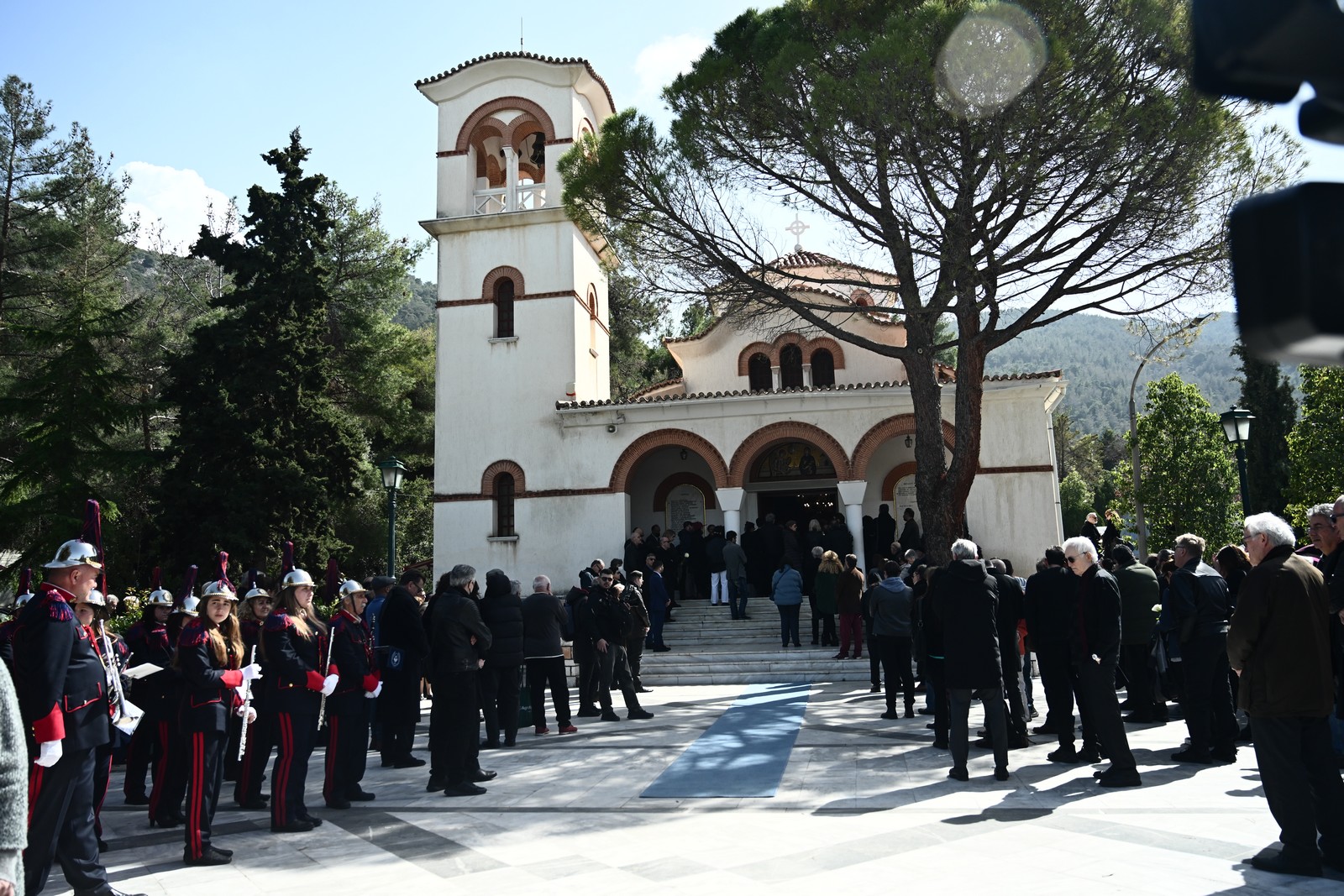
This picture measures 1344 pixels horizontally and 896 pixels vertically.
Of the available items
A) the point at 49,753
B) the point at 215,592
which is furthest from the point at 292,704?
the point at 49,753

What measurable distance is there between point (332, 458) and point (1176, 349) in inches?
698

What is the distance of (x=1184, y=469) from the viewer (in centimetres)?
2902

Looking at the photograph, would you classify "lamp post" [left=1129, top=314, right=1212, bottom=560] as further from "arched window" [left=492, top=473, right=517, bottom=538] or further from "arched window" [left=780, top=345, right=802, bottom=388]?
Answer: "arched window" [left=492, top=473, right=517, bottom=538]

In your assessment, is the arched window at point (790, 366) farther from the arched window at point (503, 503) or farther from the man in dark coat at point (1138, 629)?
the man in dark coat at point (1138, 629)

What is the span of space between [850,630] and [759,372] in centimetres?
1043

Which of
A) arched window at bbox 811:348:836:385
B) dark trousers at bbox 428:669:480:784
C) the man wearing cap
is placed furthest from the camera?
arched window at bbox 811:348:836:385

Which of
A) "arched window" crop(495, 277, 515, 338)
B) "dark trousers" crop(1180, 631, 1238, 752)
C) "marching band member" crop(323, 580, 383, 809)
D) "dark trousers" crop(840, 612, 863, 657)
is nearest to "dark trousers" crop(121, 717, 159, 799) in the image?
"marching band member" crop(323, 580, 383, 809)

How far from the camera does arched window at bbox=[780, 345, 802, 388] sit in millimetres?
24141

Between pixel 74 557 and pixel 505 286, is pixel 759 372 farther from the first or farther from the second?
pixel 74 557

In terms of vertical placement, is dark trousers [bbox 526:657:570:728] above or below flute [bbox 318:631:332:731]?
below

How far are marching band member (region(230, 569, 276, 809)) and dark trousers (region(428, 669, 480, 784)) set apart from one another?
1.31 m

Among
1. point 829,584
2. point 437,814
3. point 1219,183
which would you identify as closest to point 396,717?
point 437,814

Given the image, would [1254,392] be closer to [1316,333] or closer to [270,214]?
[270,214]

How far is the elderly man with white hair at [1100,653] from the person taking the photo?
727cm
